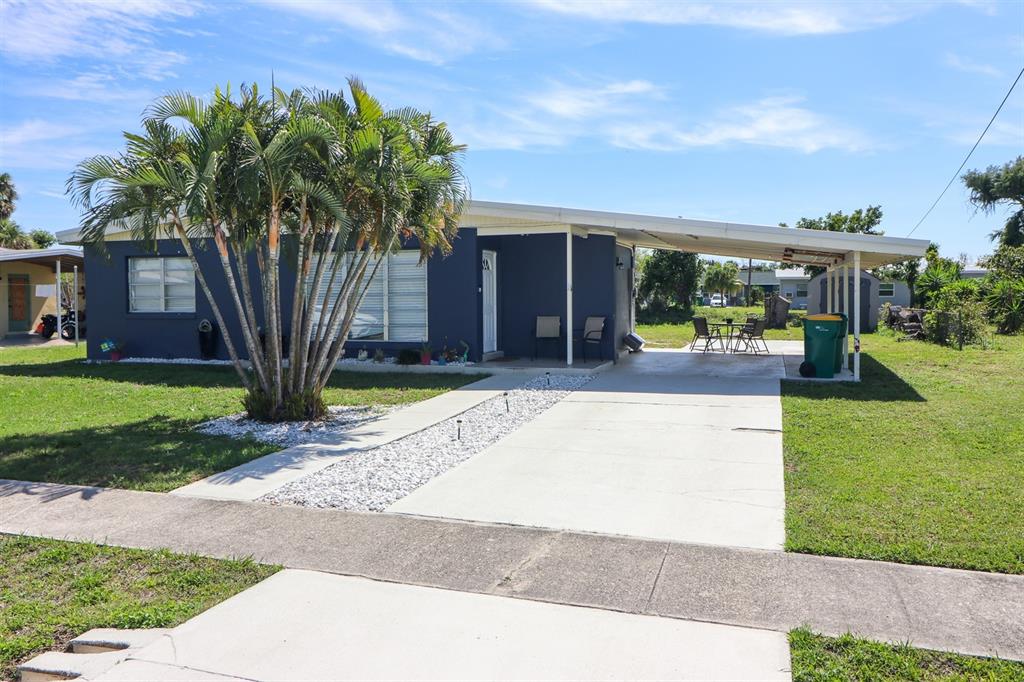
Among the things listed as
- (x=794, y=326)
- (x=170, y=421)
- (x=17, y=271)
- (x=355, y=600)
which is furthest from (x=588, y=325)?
(x=17, y=271)

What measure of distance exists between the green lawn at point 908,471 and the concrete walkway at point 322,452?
3.88 m

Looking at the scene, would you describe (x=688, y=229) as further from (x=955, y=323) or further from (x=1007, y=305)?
(x=1007, y=305)

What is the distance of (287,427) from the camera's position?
8344 mm

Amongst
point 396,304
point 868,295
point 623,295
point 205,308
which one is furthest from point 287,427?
point 868,295

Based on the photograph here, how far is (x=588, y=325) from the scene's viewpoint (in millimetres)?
14125

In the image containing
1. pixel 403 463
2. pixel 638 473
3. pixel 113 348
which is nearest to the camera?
pixel 638 473

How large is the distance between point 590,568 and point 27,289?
26.3 m

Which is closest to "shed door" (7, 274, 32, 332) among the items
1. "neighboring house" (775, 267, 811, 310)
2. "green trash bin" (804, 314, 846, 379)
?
"green trash bin" (804, 314, 846, 379)

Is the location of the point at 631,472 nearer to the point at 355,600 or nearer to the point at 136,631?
the point at 355,600

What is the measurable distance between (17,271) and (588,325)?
19850 mm

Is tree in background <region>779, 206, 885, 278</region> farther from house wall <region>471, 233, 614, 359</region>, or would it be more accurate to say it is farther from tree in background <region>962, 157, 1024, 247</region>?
house wall <region>471, 233, 614, 359</region>

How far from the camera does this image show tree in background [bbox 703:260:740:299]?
46.2 meters

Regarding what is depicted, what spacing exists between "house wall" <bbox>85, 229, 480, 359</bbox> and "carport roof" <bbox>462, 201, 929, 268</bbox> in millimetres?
701

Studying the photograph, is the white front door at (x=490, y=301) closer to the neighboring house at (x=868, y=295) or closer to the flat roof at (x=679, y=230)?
the flat roof at (x=679, y=230)
